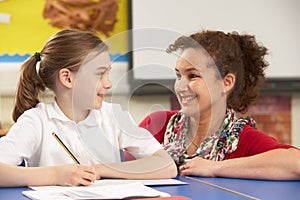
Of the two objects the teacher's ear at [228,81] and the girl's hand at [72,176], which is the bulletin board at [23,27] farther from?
the girl's hand at [72,176]

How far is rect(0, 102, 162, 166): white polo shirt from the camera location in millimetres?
1671

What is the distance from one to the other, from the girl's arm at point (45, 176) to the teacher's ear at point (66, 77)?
0.31 m

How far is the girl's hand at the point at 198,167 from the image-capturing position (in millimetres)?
1742

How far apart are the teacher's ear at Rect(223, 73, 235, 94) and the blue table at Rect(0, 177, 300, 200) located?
375 millimetres

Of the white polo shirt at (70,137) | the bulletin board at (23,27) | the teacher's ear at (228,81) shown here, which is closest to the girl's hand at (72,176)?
the white polo shirt at (70,137)

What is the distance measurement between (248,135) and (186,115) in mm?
206

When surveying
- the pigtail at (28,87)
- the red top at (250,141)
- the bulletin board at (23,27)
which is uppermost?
the bulletin board at (23,27)

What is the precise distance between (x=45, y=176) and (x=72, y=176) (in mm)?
Answer: 73

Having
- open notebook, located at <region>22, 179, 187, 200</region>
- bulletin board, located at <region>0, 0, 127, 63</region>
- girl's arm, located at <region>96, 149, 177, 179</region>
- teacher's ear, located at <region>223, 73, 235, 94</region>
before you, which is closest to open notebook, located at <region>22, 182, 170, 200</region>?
open notebook, located at <region>22, 179, 187, 200</region>

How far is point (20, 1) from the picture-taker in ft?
10.6

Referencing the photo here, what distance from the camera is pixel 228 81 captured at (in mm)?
1941

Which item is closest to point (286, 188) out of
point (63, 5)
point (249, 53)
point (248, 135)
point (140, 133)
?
point (248, 135)

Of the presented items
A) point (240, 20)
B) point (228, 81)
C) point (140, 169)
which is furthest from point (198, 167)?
point (240, 20)

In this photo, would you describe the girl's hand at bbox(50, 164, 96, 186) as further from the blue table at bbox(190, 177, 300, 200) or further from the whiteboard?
the whiteboard
